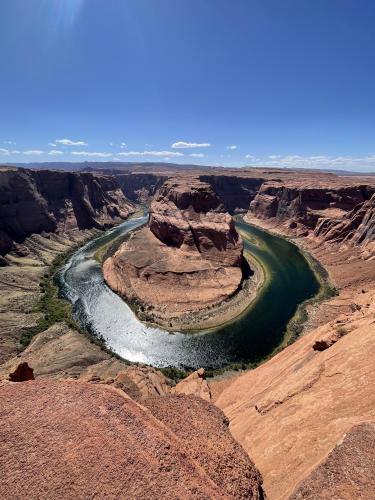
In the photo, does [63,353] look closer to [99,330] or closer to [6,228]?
[99,330]

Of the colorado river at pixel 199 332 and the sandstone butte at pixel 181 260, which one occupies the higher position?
the sandstone butte at pixel 181 260

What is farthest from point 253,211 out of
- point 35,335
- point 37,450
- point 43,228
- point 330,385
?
point 37,450

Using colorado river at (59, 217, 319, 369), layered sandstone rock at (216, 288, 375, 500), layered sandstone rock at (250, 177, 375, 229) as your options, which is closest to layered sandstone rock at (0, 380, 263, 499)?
layered sandstone rock at (216, 288, 375, 500)

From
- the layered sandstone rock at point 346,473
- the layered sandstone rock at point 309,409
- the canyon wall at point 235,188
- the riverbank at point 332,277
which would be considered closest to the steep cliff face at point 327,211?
the riverbank at point 332,277

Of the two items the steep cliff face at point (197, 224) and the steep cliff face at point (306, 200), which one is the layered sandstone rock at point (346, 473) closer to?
the steep cliff face at point (197, 224)

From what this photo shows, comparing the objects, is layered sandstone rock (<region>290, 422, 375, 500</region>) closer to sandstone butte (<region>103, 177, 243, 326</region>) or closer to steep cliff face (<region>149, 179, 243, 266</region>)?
sandstone butte (<region>103, 177, 243, 326</region>)

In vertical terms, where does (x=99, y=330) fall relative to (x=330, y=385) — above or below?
below

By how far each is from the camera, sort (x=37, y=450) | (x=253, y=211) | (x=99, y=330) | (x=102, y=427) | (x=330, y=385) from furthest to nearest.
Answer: (x=253, y=211), (x=99, y=330), (x=330, y=385), (x=102, y=427), (x=37, y=450)
